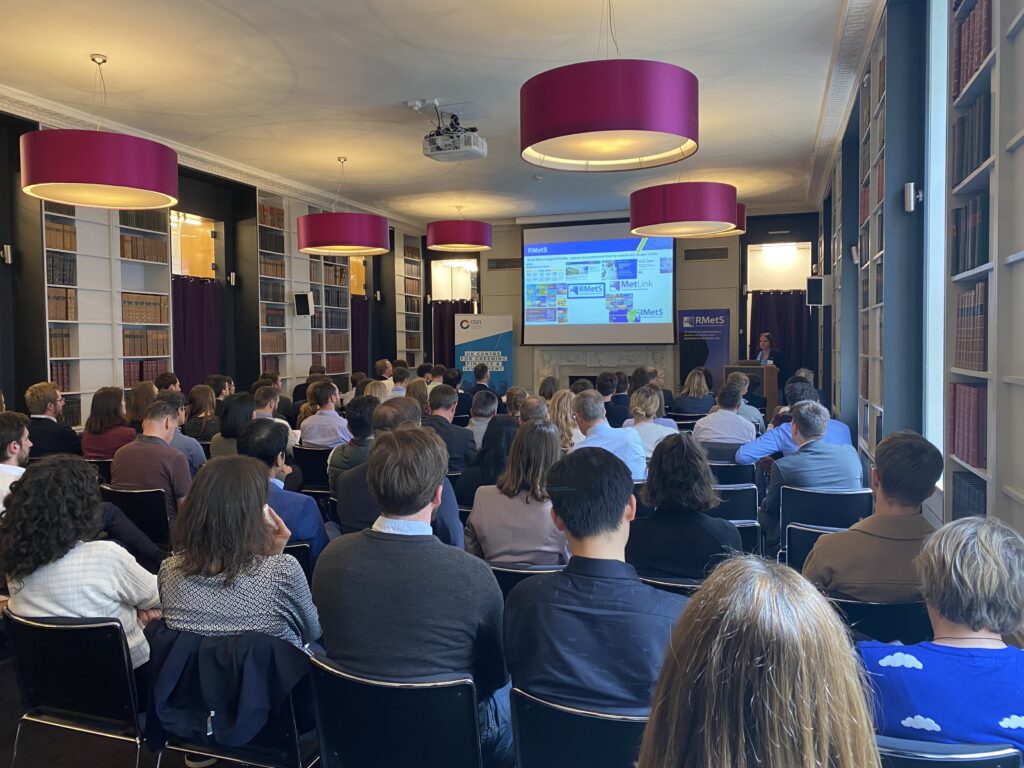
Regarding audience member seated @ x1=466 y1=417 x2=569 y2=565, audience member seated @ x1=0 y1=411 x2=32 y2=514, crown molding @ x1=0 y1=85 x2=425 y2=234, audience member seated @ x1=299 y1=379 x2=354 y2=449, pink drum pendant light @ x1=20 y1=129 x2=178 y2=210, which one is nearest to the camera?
audience member seated @ x1=466 y1=417 x2=569 y2=565

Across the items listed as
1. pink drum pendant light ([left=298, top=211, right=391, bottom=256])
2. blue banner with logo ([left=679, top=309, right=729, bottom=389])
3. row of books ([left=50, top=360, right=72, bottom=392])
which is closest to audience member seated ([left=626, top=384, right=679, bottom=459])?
→ pink drum pendant light ([left=298, top=211, right=391, bottom=256])

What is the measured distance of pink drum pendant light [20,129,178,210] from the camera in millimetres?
4738

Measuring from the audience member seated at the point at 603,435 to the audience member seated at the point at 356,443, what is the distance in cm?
121

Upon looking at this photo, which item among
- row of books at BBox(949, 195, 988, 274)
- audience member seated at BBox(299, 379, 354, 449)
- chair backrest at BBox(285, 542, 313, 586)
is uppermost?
row of books at BBox(949, 195, 988, 274)

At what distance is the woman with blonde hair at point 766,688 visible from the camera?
27.0 inches

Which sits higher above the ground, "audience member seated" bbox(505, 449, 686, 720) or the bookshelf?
the bookshelf

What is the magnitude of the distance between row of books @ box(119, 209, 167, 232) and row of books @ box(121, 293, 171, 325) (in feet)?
2.45

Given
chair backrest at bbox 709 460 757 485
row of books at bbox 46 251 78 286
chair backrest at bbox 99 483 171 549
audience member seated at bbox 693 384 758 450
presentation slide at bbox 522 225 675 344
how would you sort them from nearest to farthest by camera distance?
chair backrest at bbox 99 483 171 549
chair backrest at bbox 709 460 757 485
audience member seated at bbox 693 384 758 450
row of books at bbox 46 251 78 286
presentation slide at bbox 522 225 675 344

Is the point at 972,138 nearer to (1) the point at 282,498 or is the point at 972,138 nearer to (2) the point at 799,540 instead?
(2) the point at 799,540

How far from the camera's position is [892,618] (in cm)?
214

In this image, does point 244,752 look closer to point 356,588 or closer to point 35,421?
point 356,588

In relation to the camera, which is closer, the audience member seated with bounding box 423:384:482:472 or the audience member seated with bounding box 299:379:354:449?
the audience member seated with bounding box 423:384:482:472

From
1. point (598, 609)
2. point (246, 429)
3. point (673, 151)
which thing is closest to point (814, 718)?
point (598, 609)

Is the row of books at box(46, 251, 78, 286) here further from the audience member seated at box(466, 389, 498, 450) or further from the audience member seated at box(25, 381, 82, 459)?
the audience member seated at box(466, 389, 498, 450)
